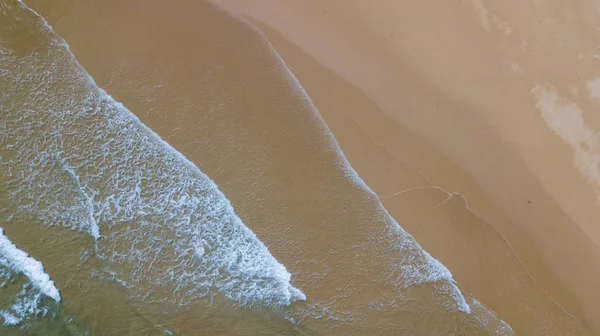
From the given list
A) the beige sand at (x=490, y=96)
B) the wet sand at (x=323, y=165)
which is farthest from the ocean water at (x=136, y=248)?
the beige sand at (x=490, y=96)

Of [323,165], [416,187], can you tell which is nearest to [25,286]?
[323,165]

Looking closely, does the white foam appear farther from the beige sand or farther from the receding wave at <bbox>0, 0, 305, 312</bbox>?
the beige sand

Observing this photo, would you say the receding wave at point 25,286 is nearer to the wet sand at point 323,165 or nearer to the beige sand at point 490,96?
the wet sand at point 323,165

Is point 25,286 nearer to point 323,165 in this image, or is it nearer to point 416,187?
point 323,165

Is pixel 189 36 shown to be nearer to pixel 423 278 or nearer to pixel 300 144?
pixel 300 144

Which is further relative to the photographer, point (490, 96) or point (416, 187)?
point (490, 96)

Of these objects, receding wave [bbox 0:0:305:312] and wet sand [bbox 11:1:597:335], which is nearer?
receding wave [bbox 0:0:305:312]

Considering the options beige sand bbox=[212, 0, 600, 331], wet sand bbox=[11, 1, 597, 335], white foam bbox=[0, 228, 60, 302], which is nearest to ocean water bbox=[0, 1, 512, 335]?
white foam bbox=[0, 228, 60, 302]
